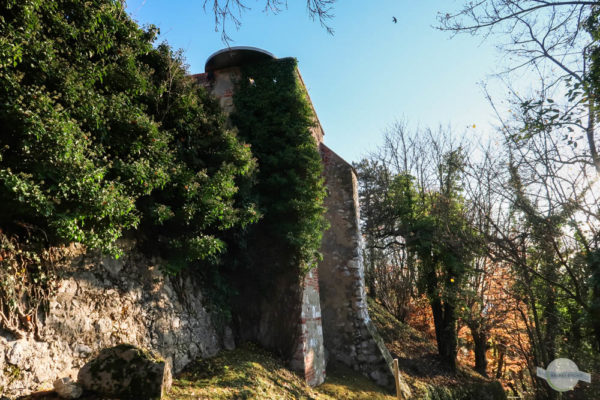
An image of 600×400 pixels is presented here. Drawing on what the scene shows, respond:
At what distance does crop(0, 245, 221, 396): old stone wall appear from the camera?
3.68 meters

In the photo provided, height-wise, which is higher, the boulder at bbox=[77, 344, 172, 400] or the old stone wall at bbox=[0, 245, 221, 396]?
the old stone wall at bbox=[0, 245, 221, 396]

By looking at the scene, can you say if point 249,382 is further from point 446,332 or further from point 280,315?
point 446,332

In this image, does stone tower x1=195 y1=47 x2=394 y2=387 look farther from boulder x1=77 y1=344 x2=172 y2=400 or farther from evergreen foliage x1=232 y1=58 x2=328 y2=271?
boulder x1=77 y1=344 x2=172 y2=400

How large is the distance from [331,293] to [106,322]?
21.7 feet

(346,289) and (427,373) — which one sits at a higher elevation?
(346,289)

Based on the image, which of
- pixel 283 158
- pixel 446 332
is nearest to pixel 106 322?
pixel 283 158

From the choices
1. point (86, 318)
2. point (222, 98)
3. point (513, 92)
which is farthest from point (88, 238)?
point (513, 92)

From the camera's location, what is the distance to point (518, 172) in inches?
349

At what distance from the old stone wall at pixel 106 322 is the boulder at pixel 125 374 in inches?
18.9

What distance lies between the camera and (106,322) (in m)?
4.64

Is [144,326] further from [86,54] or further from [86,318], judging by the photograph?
[86,54]

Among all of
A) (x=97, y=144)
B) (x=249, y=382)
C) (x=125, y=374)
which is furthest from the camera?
(x=249, y=382)

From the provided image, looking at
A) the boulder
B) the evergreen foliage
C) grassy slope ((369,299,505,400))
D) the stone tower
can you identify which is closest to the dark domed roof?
the stone tower

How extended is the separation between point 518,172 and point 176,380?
28.5ft
